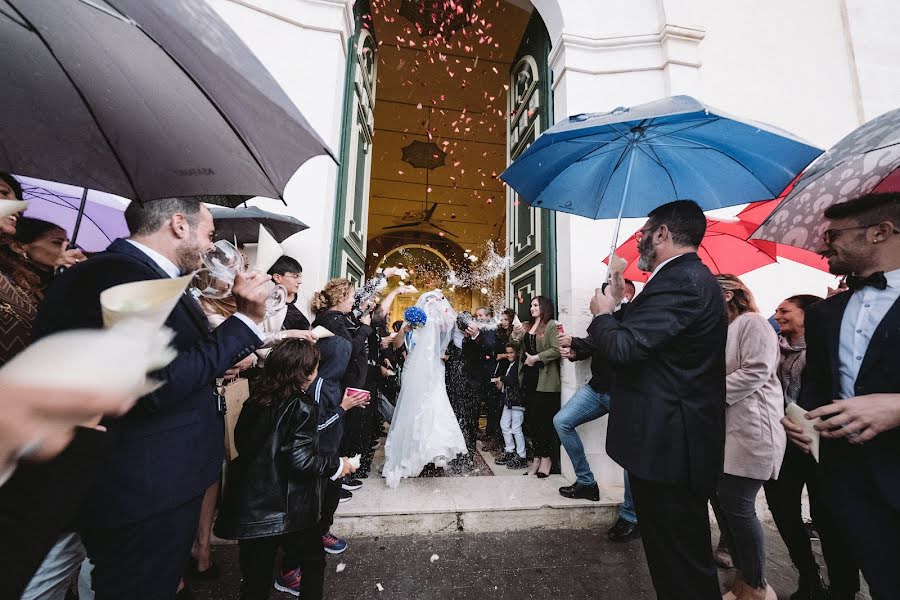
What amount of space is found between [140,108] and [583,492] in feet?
13.7

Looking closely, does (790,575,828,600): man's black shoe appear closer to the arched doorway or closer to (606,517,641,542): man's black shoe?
(606,517,641,542): man's black shoe

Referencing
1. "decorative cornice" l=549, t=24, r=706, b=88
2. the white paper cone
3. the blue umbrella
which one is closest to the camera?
the white paper cone

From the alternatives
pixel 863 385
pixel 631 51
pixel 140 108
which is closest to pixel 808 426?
pixel 863 385

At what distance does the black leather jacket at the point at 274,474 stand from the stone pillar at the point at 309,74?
2184 mm

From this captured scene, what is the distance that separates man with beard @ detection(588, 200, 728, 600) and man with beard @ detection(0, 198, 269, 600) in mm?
1760

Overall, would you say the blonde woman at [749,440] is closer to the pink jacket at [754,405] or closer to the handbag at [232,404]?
the pink jacket at [754,405]

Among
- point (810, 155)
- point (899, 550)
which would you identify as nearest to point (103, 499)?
point (899, 550)

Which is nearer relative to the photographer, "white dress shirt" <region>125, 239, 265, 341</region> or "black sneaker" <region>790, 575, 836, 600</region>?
"white dress shirt" <region>125, 239, 265, 341</region>

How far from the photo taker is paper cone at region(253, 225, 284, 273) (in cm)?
150

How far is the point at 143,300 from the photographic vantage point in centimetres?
54

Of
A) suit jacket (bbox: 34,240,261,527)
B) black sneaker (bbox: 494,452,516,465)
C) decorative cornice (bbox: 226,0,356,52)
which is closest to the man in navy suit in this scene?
suit jacket (bbox: 34,240,261,527)

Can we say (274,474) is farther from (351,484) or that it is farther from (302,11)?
(302,11)

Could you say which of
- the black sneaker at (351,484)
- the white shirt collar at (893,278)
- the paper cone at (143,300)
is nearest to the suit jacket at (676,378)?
the white shirt collar at (893,278)

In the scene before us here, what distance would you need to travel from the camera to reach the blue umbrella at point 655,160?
2057 millimetres
